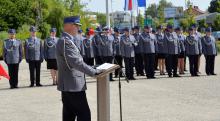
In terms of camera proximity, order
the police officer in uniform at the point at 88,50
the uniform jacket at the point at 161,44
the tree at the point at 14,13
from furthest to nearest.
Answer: the tree at the point at 14,13
the uniform jacket at the point at 161,44
the police officer in uniform at the point at 88,50

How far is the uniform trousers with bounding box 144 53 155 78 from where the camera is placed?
688 inches

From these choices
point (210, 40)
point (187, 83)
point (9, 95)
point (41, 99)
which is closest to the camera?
point (41, 99)

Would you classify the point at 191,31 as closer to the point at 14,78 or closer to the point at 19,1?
the point at 14,78

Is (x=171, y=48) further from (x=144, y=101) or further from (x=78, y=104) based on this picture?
(x=78, y=104)

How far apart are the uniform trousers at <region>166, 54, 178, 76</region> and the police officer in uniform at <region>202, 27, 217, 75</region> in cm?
104

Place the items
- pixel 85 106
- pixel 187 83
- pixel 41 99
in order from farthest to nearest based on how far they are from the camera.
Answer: pixel 187 83, pixel 41 99, pixel 85 106

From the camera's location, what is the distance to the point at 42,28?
54.8 metres

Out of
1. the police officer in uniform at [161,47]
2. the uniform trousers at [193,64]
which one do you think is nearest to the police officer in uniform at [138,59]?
the police officer in uniform at [161,47]

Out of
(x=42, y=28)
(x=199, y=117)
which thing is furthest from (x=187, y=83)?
(x=42, y=28)

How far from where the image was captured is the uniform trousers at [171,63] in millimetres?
17672

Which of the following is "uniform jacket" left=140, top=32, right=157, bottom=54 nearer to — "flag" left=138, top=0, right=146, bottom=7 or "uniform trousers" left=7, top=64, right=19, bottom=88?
"uniform trousers" left=7, top=64, right=19, bottom=88

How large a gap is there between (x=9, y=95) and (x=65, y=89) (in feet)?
24.3

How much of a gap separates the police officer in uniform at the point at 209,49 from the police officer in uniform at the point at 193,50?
0.68 ft

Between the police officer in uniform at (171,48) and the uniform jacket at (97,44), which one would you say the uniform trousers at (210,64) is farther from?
the uniform jacket at (97,44)
